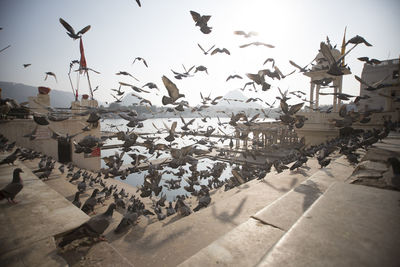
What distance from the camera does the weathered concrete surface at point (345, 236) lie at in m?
1.07

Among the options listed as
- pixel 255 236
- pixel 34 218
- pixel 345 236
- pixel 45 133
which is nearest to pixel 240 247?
pixel 255 236

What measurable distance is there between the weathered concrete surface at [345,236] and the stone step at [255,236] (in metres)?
0.29

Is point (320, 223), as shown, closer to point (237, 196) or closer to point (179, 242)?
point (179, 242)

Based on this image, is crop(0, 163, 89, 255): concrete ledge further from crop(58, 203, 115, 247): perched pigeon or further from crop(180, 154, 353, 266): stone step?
crop(180, 154, 353, 266): stone step

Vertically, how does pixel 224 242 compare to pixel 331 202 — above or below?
below

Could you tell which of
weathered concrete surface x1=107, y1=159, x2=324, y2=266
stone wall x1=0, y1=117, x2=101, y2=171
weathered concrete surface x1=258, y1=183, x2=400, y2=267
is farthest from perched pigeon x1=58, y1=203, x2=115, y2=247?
stone wall x1=0, y1=117, x2=101, y2=171

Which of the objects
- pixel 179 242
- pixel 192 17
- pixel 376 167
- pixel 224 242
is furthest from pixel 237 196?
pixel 192 17

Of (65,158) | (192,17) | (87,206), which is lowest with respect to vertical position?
(65,158)

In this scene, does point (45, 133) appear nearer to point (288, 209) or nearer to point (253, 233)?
point (253, 233)

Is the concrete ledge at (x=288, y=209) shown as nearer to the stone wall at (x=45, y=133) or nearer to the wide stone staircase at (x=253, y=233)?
the wide stone staircase at (x=253, y=233)

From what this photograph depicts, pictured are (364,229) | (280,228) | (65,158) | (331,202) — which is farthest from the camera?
(65,158)

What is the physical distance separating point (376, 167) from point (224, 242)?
10.8 ft

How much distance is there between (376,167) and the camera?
315cm

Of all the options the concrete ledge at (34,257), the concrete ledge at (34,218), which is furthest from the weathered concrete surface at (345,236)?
the concrete ledge at (34,218)
